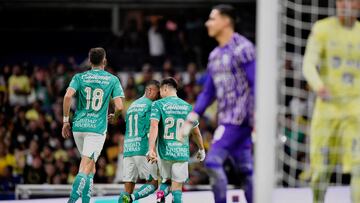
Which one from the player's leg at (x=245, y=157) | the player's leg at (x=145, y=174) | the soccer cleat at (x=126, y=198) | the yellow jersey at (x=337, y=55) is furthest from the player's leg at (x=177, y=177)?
the yellow jersey at (x=337, y=55)

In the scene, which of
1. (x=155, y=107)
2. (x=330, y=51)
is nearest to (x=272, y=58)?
(x=330, y=51)

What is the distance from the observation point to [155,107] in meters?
12.3

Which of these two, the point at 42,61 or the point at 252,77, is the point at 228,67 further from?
the point at 42,61

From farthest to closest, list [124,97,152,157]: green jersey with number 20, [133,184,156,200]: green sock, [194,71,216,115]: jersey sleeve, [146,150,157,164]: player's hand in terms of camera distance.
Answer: [133,184,156,200]: green sock, [124,97,152,157]: green jersey with number 20, [146,150,157,164]: player's hand, [194,71,216,115]: jersey sleeve

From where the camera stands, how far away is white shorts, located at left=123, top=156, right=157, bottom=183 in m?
13.3

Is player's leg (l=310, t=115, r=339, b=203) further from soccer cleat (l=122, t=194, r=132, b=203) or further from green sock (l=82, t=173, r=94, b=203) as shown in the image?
soccer cleat (l=122, t=194, r=132, b=203)

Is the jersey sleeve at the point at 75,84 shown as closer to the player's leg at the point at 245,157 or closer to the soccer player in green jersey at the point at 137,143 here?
the soccer player in green jersey at the point at 137,143

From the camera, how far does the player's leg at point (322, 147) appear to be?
938 centimetres

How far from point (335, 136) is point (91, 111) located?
13.4 ft

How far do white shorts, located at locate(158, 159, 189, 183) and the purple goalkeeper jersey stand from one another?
1960 mm

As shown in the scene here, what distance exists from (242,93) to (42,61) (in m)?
14.5

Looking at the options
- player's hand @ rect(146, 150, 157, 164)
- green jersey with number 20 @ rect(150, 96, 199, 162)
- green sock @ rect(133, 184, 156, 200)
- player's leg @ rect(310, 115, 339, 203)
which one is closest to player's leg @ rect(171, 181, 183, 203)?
green jersey with number 20 @ rect(150, 96, 199, 162)

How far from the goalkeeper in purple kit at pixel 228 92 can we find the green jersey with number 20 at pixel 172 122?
1.76 metres

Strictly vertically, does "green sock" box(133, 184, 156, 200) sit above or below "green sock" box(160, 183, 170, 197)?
below
